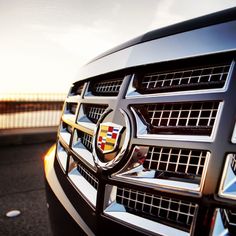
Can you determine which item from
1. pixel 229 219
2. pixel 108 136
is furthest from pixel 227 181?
pixel 108 136

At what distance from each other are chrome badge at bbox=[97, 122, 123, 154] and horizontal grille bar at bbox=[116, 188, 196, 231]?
166 millimetres

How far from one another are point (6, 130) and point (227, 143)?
775cm

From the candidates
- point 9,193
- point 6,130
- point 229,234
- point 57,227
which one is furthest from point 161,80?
point 6,130

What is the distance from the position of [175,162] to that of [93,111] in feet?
2.22

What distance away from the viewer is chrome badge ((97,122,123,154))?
1.00m

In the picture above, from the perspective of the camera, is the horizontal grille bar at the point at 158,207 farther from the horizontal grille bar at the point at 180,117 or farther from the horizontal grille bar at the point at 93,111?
the horizontal grille bar at the point at 93,111

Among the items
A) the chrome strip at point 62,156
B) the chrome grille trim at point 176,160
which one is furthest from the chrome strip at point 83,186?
the chrome grille trim at point 176,160

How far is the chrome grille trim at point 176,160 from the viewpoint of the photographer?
829 mm

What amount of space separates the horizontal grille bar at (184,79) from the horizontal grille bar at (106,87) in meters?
0.19

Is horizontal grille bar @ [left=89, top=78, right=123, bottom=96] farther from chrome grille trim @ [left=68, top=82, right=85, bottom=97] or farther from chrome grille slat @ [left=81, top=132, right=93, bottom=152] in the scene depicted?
chrome grille trim @ [left=68, top=82, right=85, bottom=97]

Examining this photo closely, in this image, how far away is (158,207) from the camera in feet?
3.05

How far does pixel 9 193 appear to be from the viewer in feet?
11.6

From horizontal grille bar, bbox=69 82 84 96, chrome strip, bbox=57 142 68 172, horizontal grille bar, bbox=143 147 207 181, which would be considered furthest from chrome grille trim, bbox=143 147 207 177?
horizontal grille bar, bbox=69 82 84 96

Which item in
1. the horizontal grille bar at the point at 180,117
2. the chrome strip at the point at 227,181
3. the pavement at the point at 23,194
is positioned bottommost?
the pavement at the point at 23,194
